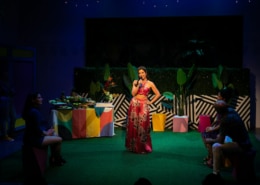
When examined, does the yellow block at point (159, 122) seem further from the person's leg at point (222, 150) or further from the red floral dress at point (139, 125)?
the person's leg at point (222, 150)

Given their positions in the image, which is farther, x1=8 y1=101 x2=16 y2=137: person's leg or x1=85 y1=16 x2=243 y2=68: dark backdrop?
x1=85 y1=16 x2=243 y2=68: dark backdrop

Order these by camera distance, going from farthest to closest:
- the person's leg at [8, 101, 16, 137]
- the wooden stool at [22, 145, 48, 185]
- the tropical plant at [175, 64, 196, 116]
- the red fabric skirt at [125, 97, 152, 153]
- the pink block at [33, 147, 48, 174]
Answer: the tropical plant at [175, 64, 196, 116] → the person's leg at [8, 101, 16, 137] → the red fabric skirt at [125, 97, 152, 153] → the pink block at [33, 147, 48, 174] → the wooden stool at [22, 145, 48, 185]

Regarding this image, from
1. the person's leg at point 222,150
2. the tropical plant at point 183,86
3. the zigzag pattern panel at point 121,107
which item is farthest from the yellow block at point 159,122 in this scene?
the person's leg at point 222,150

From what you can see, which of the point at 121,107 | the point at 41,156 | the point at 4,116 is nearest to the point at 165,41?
the point at 121,107

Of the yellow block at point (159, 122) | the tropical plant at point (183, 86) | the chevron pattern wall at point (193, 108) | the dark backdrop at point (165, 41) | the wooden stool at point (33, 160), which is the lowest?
the wooden stool at point (33, 160)

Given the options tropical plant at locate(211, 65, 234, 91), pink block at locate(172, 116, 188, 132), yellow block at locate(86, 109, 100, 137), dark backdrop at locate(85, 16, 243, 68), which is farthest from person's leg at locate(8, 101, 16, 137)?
tropical plant at locate(211, 65, 234, 91)

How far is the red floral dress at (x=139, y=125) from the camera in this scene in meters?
6.98

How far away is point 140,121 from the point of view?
22.9 ft

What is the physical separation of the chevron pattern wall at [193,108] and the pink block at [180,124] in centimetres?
34

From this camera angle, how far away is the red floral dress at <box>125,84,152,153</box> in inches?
275

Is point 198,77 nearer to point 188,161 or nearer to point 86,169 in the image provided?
point 188,161

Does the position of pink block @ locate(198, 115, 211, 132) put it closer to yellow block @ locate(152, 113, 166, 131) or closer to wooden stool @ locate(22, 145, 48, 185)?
yellow block @ locate(152, 113, 166, 131)

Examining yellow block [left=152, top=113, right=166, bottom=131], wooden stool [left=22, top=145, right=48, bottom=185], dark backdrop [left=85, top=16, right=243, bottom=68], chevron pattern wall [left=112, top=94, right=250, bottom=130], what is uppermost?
dark backdrop [left=85, top=16, right=243, bottom=68]

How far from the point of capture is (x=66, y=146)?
764cm
